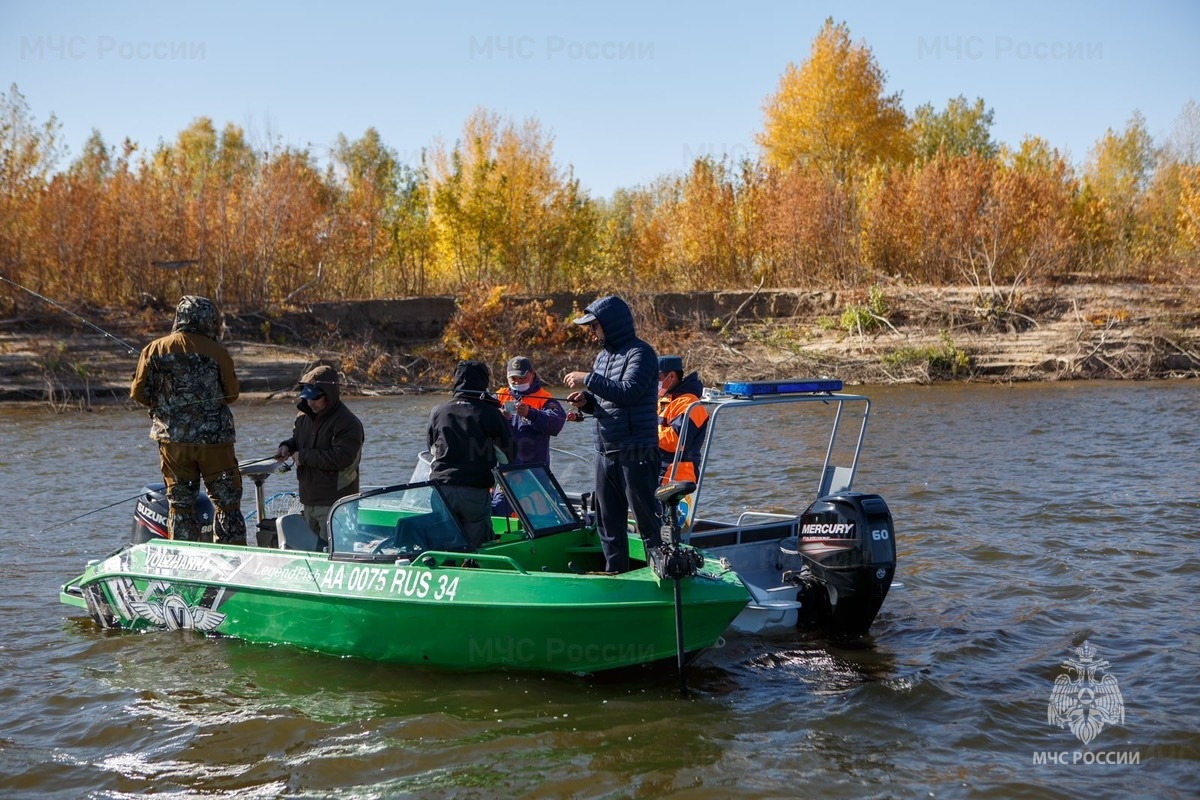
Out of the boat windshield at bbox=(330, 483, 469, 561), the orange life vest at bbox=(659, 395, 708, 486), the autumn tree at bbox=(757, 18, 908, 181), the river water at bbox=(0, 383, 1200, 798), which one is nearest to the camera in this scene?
the river water at bbox=(0, 383, 1200, 798)

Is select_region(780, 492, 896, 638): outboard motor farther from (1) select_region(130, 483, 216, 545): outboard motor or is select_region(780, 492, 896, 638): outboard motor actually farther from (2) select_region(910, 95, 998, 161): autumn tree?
(2) select_region(910, 95, 998, 161): autumn tree

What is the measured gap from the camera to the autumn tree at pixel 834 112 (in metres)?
41.3

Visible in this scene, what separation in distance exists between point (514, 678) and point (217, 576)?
217 cm

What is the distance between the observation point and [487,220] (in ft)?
105

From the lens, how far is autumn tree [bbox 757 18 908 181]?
41.3 meters

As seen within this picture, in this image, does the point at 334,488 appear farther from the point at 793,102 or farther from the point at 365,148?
the point at 365,148

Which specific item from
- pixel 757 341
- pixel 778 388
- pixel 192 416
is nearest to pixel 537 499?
pixel 778 388

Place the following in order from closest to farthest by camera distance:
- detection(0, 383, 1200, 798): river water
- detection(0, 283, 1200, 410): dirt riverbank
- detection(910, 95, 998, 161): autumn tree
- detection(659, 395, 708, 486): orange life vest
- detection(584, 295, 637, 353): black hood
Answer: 1. detection(0, 383, 1200, 798): river water
2. detection(584, 295, 637, 353): black hood
3. detection(659, 395, 708, 486): orange life vest
4. detection(0, 283, 1200, 410): dirt riverbank
5. detection(910, 95, 998, 161): autumn tree

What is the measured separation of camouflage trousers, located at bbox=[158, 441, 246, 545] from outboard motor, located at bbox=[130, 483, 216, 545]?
0.26ft

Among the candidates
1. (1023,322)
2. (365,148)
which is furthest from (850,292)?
(365,148)

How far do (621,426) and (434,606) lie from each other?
1535 mm

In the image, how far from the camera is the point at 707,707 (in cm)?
625

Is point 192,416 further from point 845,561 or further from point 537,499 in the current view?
point 845,561

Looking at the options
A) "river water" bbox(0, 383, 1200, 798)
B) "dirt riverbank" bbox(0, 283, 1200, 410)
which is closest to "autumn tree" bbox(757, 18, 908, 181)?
"dirt riverbank" bbox(0, 283, 1200, 410)
